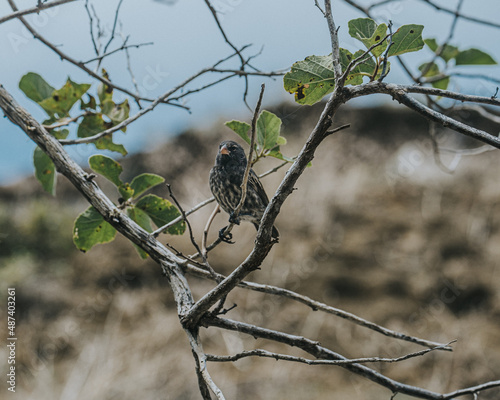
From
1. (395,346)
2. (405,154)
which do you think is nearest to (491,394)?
(395,346)

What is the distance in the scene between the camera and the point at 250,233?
1014cm

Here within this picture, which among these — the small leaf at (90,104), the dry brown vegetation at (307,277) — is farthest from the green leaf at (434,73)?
the dry brown vegetation at (307,277)

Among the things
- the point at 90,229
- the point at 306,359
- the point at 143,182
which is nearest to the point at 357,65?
the point at 306,359

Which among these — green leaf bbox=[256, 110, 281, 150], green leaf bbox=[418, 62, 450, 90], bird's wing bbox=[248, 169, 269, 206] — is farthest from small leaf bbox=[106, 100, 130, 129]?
green leaf bbox=[418, 62, 450, 90]

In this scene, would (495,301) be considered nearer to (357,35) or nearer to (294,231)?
(294,231)

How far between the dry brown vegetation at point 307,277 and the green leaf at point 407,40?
23.0 feet

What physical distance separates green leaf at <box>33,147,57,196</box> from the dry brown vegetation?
5.83 metres

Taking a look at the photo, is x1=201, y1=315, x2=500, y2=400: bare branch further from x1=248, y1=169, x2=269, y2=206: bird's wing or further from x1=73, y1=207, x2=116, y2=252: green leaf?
x1=248, y1=169, x2=269, y2=206: bird's wing

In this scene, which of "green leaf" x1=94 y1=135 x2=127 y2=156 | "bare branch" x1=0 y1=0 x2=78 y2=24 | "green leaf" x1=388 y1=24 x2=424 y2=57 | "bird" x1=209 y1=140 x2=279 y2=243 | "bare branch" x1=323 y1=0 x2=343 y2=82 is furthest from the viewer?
"bird" x1=209 y1=140 x2=279 y2=243

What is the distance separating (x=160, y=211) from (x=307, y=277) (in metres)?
7.69

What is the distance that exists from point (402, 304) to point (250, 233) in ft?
11.0

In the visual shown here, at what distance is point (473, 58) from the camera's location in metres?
3.04

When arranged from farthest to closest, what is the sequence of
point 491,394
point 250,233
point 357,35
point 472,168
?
point 472,168, point 250,233, point 491,394, point 357,35

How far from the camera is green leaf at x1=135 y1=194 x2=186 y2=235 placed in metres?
2.56
